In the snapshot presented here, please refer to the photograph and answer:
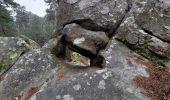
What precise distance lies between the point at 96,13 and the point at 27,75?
2.10m

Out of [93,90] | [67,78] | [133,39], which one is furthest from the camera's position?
[133,39]

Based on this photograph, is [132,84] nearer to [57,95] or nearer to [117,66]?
[117,66]

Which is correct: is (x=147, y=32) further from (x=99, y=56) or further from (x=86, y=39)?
(x=86, y=39)

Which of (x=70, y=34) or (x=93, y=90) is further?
(x=70, y=34)

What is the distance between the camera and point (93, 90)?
5.65m

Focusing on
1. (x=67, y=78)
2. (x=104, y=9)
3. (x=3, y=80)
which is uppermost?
(x=104, y=9)

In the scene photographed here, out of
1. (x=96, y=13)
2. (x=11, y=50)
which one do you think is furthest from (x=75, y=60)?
(x=96, y=13)

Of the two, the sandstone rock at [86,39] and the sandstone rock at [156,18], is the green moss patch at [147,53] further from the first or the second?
the sandstone rock at [86,39]

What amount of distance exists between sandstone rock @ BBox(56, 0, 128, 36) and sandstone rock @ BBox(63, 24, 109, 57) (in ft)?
0.99

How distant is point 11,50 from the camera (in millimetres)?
7352

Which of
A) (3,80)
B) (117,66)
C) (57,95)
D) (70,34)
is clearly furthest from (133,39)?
(3,80)

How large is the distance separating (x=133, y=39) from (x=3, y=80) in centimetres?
291

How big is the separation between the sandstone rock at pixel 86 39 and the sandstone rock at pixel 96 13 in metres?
0.30

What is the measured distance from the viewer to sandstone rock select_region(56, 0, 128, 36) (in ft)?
22.9
